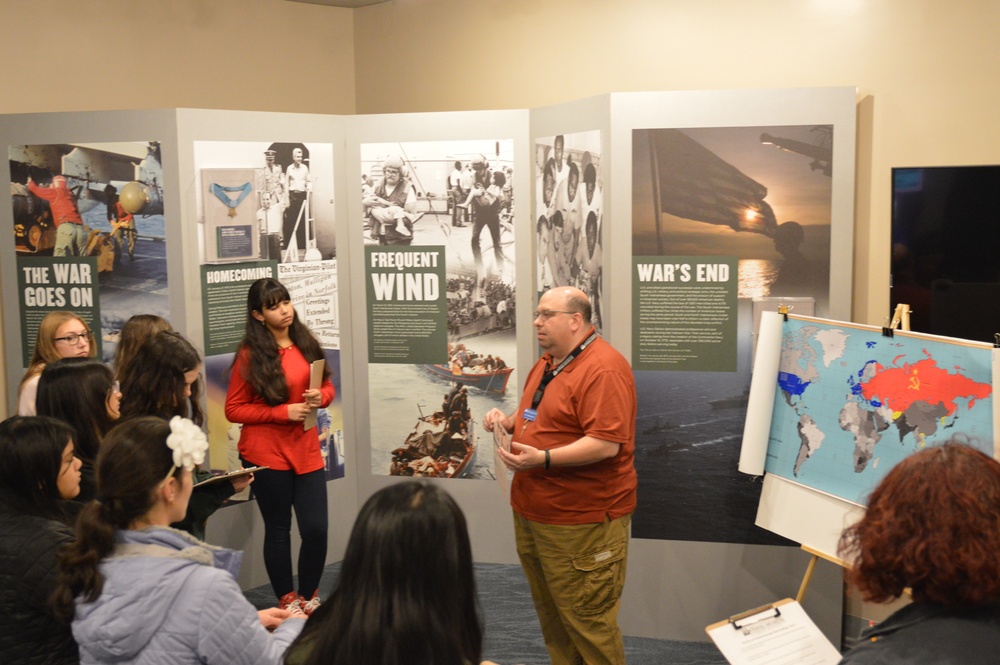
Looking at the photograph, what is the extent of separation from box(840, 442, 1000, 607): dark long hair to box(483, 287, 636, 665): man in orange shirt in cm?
160

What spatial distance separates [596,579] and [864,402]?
1.19 metres

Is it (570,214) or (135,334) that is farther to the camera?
(570,214)

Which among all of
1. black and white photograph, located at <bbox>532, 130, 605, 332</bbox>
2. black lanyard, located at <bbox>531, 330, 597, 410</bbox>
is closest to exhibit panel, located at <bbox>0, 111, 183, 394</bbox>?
black and white photograph, located at <bbox>532, 130, 605, 332</bbox>

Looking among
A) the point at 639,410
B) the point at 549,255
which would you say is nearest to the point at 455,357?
the point at 549,255

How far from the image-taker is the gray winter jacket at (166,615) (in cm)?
189

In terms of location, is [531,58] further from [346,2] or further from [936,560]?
[936,560]

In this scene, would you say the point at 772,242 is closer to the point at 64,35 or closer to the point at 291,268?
the point at 291,268

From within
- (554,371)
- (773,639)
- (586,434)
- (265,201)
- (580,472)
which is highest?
(265,201)

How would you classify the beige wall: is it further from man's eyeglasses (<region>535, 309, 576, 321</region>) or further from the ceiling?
man's eyeglasses (<region>535, 309, 576, 321</region>)

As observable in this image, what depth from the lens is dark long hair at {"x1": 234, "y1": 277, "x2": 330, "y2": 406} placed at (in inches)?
164

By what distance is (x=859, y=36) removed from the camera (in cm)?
427

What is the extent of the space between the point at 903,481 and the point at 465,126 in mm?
3608

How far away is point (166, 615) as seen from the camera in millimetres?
1900

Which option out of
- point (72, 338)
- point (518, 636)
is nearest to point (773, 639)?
point (518, 636)
